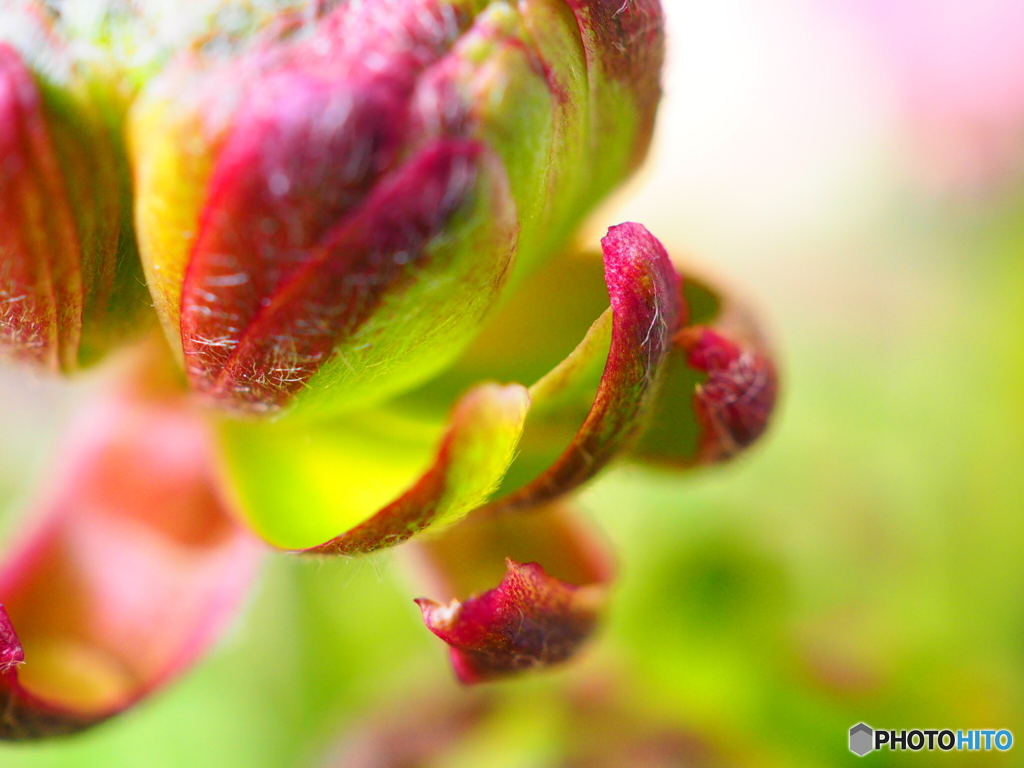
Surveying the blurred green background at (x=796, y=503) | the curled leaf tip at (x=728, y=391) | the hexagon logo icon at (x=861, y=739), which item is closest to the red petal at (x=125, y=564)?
the blurred green background at (x=796, y=503)

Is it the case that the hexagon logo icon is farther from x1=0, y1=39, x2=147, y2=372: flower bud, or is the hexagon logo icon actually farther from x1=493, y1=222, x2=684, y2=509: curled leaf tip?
x1=0, y1=39, x2=147, y2=372: flower bud

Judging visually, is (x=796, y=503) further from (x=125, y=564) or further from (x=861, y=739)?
(x=125, y=564)

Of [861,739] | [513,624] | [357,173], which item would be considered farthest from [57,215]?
[861,739]

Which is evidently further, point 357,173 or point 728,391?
point 728,391

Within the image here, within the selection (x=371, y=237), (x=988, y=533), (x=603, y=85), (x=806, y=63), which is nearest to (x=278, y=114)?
(x=371, y=237)

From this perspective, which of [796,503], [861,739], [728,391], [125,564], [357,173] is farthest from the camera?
[796,503]

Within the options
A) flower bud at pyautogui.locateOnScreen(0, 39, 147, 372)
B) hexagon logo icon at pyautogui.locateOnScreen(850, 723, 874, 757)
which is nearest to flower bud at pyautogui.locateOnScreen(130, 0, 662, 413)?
flower bud at pyautogui.locateOnScreen(0, 39, 147, 372)
